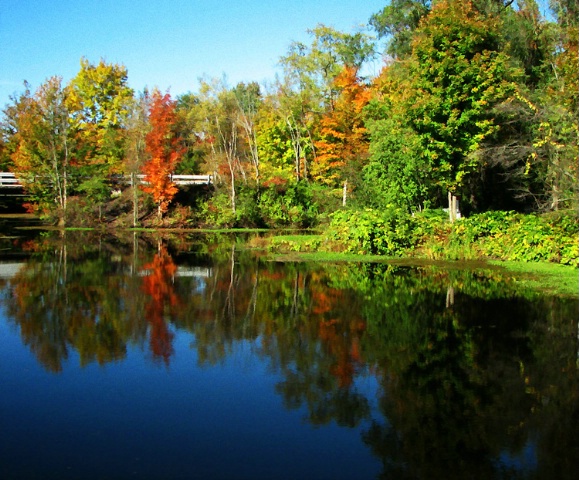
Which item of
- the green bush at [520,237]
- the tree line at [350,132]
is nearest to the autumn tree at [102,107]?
the tree line at [350,132]

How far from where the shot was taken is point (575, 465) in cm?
596

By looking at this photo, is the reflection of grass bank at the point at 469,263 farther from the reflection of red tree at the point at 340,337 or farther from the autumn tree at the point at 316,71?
the autumn tree at the point at 316,71

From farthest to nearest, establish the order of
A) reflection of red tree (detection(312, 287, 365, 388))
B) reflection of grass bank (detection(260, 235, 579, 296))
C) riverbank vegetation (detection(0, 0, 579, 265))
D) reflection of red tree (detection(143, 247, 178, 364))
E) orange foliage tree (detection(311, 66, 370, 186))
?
orange foliage tree (detection(311, 66, 370, 186))
riverbank vegetation (detection(0, 0, 579, 265))
reflection of grass bank (detection(260, 235, 579, 296))
reflection of red tree (detection(143, 247, 178, 364))
reflection of red tree (detection(312, 287, 365, 388))

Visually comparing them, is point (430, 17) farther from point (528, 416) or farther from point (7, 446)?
point (7, 446)

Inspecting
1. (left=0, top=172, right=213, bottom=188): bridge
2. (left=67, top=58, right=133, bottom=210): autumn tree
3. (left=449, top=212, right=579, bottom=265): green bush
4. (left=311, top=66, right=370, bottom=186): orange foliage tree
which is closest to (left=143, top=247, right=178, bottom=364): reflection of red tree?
(left=449, top=212, right=579, bottom=265): green bush

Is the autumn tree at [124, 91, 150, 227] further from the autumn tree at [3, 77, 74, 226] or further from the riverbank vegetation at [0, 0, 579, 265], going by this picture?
the autumn tree at [3, 77, 74, 226]

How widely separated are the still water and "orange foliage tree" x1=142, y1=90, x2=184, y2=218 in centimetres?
Answer: 3004

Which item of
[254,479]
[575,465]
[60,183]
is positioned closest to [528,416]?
[575,465]

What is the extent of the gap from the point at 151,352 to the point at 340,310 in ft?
14.8

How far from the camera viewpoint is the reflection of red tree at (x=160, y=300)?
34.1ft

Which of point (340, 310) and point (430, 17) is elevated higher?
point (430, 17)

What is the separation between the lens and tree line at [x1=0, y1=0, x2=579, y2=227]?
84.0 ft

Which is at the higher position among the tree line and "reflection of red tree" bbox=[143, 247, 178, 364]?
the tree line

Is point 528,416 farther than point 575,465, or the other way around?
point 528,416
